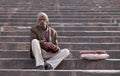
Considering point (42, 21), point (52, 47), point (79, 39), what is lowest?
point (79, 39)

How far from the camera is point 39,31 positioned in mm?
7219

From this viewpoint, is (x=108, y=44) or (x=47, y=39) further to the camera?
(x=108, y=44)

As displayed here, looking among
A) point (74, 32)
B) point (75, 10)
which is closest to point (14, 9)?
point (75, 10)

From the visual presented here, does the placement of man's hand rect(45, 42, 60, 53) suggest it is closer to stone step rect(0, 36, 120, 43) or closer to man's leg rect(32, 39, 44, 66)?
man's leg rect(32, 39, 44, 66)

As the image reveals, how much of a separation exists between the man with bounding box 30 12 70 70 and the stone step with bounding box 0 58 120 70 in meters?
0.18

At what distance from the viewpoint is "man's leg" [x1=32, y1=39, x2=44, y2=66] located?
6741 millimetres

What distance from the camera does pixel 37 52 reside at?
22.4 feet

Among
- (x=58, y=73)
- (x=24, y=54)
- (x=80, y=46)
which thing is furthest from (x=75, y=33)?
(x=58, y=73)

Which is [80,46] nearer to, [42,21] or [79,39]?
[79,39]

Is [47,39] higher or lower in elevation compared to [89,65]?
higher

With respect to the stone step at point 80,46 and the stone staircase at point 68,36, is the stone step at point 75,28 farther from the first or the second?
the stone step at point 80,46

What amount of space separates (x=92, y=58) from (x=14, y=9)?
24.8ft

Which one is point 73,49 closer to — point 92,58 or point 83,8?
point 92,58

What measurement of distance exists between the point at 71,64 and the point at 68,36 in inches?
94.2
